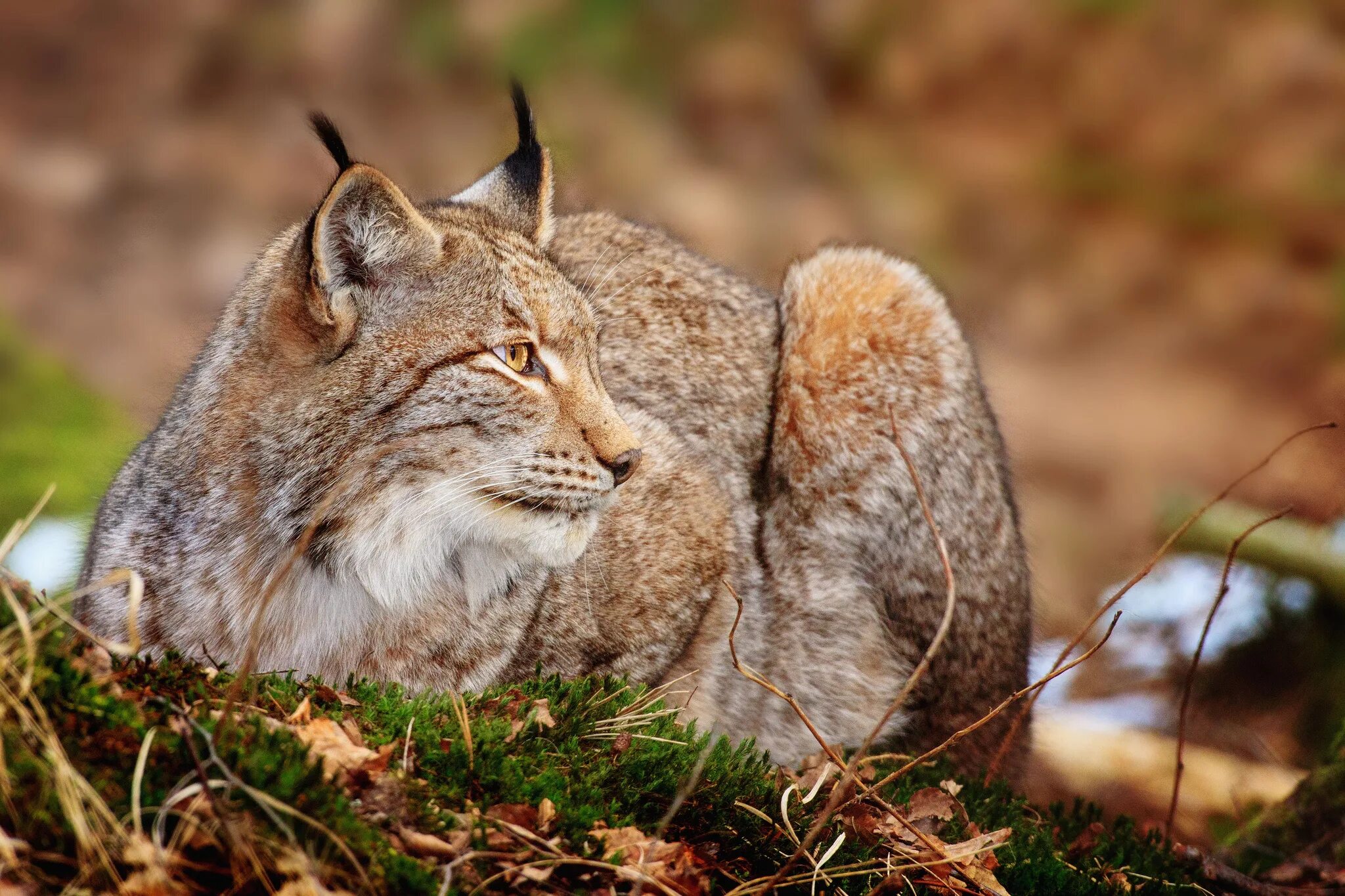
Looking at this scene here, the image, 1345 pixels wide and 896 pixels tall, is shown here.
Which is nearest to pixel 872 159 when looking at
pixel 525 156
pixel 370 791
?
pixel 525 156

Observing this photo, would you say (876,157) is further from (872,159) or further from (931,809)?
(931,809)

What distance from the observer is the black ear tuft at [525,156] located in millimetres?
4895

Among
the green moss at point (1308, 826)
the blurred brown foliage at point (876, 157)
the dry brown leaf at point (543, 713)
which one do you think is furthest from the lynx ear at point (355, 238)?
the blurred brown foliage at point (876, 157)

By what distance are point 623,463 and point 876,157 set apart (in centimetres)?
1206

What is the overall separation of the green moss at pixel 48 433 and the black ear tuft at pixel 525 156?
3754 mm

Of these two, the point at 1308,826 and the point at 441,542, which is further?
the point at 1308,826

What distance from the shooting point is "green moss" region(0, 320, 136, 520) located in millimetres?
7914

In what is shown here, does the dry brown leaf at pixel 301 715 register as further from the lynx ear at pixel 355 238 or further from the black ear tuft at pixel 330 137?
the black ear tuft at pixel 330 137

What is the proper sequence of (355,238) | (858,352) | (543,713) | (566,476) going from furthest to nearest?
1. (858,352)
2. (566,476)
3. (355,238)
4. (543,713)

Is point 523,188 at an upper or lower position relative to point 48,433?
upper

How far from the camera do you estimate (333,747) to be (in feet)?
10.0

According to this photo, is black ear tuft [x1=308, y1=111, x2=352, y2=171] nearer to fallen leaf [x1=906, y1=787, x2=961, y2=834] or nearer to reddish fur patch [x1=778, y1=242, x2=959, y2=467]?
fallen leaf [x1=906, y1=787, x2=961, y2=834]

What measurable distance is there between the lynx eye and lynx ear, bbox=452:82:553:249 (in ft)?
2.72

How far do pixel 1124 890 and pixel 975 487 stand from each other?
7.84 feet
